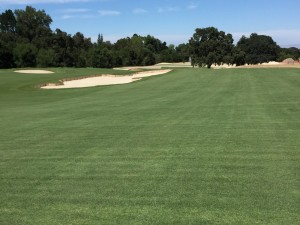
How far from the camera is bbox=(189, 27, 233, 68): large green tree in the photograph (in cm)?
9456

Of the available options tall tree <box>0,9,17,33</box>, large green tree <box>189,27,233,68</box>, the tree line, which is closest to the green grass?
the tree line

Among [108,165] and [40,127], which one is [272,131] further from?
[40,127]

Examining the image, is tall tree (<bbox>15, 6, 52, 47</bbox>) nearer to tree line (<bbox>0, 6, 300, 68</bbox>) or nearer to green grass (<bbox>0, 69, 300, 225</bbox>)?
tree line (<bbox>0, 6, 300, 68</bbox>)

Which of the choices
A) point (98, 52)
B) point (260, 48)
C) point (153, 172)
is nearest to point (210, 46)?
point (98, 52)

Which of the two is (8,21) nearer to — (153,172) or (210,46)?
(210,46)

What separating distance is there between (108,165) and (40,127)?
4.75 m

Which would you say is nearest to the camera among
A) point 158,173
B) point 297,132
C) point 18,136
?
point 158,173

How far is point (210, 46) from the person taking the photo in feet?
310

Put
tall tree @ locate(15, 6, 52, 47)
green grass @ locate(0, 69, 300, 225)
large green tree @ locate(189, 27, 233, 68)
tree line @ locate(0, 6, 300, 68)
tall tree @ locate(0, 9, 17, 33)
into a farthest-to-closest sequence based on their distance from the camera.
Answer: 1. tall tree @ locate(0, 9, 17, 33)
2. tall tree @ locate(15, 6, 52, 47)
3. large green tree @ locate(189, 27, 233, 68)
4. tree line @ locate(0, 6, 300, 68)
5. green grass @ locate(0, 69, 300, 225)

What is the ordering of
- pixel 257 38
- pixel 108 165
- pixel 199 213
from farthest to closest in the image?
pixel 257 38 → pixel 108 165 → pixel 199 213

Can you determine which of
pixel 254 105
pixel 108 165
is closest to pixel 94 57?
pixel 254 105

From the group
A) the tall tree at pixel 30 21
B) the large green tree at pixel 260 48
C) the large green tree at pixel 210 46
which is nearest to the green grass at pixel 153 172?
the large green tree at pixel 210 46

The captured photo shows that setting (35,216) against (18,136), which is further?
(18,136)

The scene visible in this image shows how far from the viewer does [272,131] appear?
29.6ft
